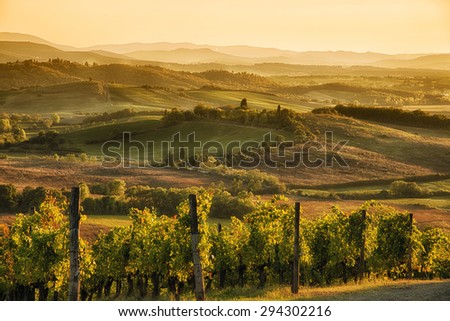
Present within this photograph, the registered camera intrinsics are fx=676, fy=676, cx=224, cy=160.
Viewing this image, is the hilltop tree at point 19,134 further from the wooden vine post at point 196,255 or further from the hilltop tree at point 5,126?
the wooden vine post at point 196,255

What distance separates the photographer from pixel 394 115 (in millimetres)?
39188

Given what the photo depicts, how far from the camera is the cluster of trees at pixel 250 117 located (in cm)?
4350

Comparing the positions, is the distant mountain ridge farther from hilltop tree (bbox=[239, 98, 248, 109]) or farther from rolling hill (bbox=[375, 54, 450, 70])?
hilltop tree (bbox=[239, 98, 248, 109])

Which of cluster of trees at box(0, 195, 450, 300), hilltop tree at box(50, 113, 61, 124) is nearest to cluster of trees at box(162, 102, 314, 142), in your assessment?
hilltop tree at box(50, 113, 61, 124)

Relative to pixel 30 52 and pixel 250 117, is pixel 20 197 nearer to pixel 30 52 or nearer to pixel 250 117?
pixel 30 52

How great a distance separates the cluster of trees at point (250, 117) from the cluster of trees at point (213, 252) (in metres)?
17.2

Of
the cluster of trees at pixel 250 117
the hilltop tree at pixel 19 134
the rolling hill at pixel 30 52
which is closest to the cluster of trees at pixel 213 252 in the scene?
the rolling hill at pixel 30 52

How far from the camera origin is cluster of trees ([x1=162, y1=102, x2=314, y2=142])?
43500 mm

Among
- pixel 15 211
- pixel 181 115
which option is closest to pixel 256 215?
pixel 15 211

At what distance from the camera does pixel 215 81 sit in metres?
57.6

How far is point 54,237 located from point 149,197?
12393mm

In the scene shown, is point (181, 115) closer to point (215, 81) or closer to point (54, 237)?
point (215, 81)

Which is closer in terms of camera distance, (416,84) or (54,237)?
(54,237)

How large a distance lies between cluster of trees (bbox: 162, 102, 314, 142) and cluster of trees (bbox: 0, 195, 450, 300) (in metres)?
17.2
